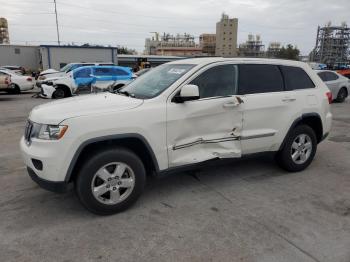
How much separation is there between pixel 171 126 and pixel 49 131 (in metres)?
1.32

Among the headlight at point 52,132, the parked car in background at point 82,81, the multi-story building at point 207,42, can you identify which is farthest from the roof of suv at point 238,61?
the multi-story building at point 207,42

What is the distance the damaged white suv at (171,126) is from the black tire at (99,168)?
11 millimetres

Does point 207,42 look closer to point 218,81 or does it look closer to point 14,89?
point 14,89

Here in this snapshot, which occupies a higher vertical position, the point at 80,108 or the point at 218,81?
the point at 218,81

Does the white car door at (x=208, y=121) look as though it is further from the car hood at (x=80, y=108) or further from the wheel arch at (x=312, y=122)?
the wheel arch at (x=312, y=122)

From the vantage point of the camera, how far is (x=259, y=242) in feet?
9.71

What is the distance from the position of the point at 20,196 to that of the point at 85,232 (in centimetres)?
137

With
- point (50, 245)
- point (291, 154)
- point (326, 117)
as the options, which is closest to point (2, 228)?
point (50, 245)

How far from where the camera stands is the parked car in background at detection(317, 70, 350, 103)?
12.9 meters

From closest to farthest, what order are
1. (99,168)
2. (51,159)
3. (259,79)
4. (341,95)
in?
(51,159), (99,168), (259,79), (341,95)

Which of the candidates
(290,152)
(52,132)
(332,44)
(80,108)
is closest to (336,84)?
(290,152)

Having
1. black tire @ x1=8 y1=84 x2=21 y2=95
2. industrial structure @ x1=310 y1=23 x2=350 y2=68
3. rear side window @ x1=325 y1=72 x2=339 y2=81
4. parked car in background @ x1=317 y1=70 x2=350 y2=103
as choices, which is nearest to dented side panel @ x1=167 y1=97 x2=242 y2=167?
parked car in background @ x1=317 y1=70 x2=350 y2=103

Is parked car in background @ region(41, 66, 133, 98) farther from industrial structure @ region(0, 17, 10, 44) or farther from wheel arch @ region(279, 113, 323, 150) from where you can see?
industrial structure @ region(0, 17, 10, 44)

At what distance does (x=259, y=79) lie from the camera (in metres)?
4.36
